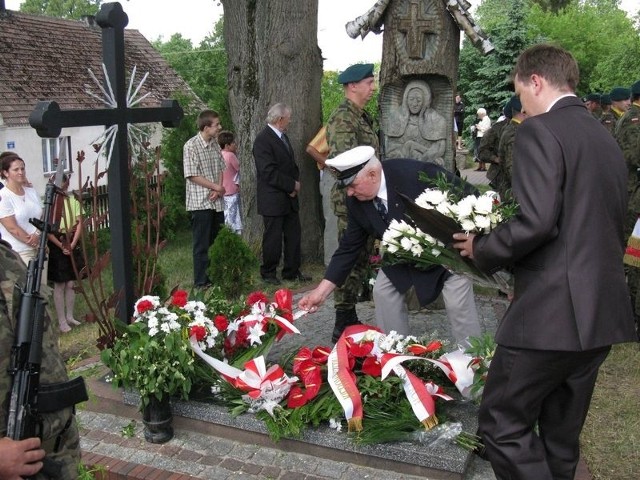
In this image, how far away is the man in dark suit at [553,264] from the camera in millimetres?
2820

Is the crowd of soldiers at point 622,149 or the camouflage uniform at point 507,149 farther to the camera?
the camouflage uniform at point 507,149

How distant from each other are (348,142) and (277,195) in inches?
88.2

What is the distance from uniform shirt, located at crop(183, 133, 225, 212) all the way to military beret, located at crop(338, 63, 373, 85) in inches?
104

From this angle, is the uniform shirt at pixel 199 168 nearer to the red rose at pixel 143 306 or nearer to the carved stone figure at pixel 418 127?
the carved stone figure at pixel 418 127

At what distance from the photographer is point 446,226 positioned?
3.29 metres

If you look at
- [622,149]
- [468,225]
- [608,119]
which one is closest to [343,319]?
[468,225]

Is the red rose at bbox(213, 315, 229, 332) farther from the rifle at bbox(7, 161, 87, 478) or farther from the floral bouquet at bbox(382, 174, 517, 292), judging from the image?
the rifle at bbox(7, 161, 87, 478)

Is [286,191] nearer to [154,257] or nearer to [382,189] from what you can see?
[154,257]

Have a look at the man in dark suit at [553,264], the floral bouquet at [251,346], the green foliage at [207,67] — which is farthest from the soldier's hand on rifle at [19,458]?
the green foliage at [207,67]

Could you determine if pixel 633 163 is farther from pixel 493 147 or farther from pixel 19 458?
pixel 19 458

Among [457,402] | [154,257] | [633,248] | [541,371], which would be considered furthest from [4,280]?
[633,248]

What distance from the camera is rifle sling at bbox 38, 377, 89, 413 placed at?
2227mm

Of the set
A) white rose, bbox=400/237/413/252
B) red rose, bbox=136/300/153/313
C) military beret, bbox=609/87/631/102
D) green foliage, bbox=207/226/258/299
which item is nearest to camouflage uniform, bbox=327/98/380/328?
green foliage, bbox=207/226/258/299

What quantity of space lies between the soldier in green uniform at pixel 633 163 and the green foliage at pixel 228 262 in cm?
358
